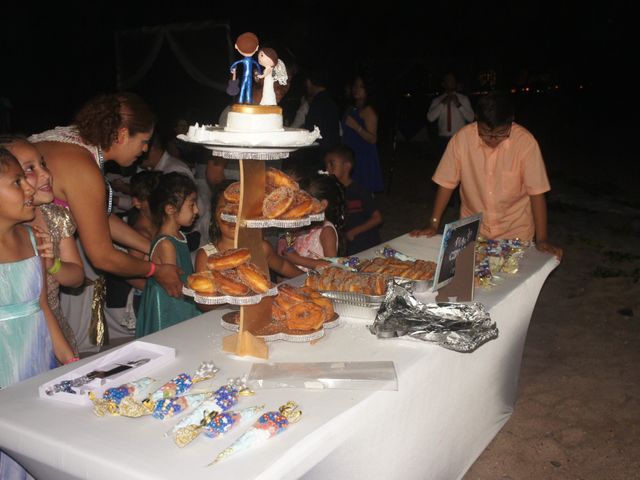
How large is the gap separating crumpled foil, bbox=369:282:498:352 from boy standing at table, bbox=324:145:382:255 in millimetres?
2107

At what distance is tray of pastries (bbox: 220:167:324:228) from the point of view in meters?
1.88

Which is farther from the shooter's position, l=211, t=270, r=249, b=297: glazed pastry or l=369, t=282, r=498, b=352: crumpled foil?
l=369, t=282, r=498, b=352: crumpled foil

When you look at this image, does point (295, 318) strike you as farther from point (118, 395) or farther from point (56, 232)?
point (56, 232)

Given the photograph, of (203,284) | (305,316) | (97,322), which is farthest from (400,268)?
(97,322)

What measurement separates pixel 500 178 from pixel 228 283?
7.33 feet

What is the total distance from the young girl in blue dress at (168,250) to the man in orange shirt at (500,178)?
4.34 ft

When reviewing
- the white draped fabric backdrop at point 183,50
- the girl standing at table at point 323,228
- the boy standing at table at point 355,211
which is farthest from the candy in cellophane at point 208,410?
the white draped fabric backdrop at point 183,50

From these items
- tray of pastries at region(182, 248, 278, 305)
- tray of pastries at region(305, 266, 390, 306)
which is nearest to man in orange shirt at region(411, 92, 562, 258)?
tray of pastries at region(305, 266, 390, 306)

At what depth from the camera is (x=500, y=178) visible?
3.56 meters

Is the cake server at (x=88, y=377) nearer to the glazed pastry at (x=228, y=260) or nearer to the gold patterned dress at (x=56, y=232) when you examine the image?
the glazed pastry at (x=228, y=260)

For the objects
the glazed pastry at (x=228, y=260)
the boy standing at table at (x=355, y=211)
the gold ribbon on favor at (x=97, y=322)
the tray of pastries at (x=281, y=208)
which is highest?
the tray of pastries at (x=281, y=208)

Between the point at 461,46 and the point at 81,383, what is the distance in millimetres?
22846

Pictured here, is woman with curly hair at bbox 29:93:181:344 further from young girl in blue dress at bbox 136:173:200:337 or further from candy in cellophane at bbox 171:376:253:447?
candy in cellophane at bbox 171:376:253:447

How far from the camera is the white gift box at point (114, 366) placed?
165 cm
